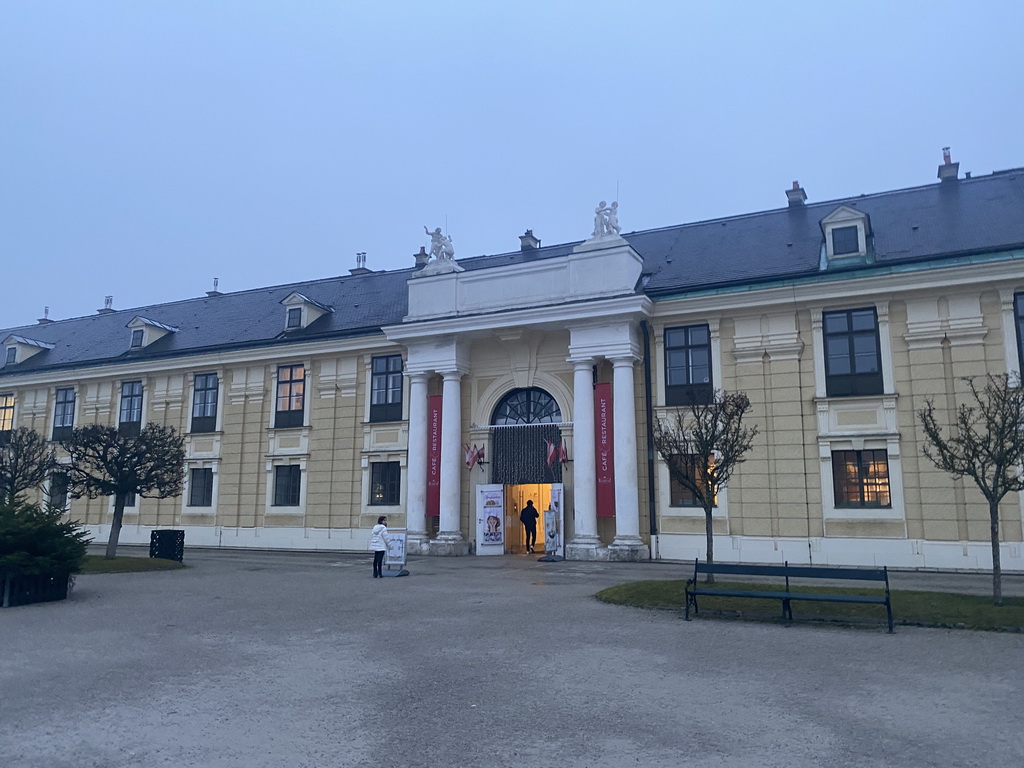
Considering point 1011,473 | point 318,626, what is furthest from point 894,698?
point 1011,473

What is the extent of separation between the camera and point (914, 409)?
69.2ft

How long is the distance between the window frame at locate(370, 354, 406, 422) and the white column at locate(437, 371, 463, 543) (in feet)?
8.60

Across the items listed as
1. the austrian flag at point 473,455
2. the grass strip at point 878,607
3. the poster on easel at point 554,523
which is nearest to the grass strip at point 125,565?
the austrian flag at point 473,455

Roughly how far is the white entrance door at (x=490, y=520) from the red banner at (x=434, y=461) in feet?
5.14

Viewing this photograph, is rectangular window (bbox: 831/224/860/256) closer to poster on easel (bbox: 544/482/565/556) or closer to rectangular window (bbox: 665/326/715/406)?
rectangular window (bbox: 665/326/715/406)

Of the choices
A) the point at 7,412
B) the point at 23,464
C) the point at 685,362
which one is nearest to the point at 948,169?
the point at 685,362

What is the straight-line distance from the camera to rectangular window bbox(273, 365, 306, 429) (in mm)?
30281

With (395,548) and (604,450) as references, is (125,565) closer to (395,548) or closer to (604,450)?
(395,548)

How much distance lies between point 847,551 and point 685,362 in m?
7.03

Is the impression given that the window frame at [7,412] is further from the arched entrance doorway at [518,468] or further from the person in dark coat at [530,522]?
the person in dark coat at [530,522]

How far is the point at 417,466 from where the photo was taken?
26.7 meters

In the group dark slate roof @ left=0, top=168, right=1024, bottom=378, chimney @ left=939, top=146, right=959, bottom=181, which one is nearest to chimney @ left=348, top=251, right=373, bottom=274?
dark slate roof @ left=0, top=168, right=1024, bottom=378

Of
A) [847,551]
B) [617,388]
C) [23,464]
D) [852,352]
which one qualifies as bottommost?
[847,551]

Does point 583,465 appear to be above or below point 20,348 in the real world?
below
